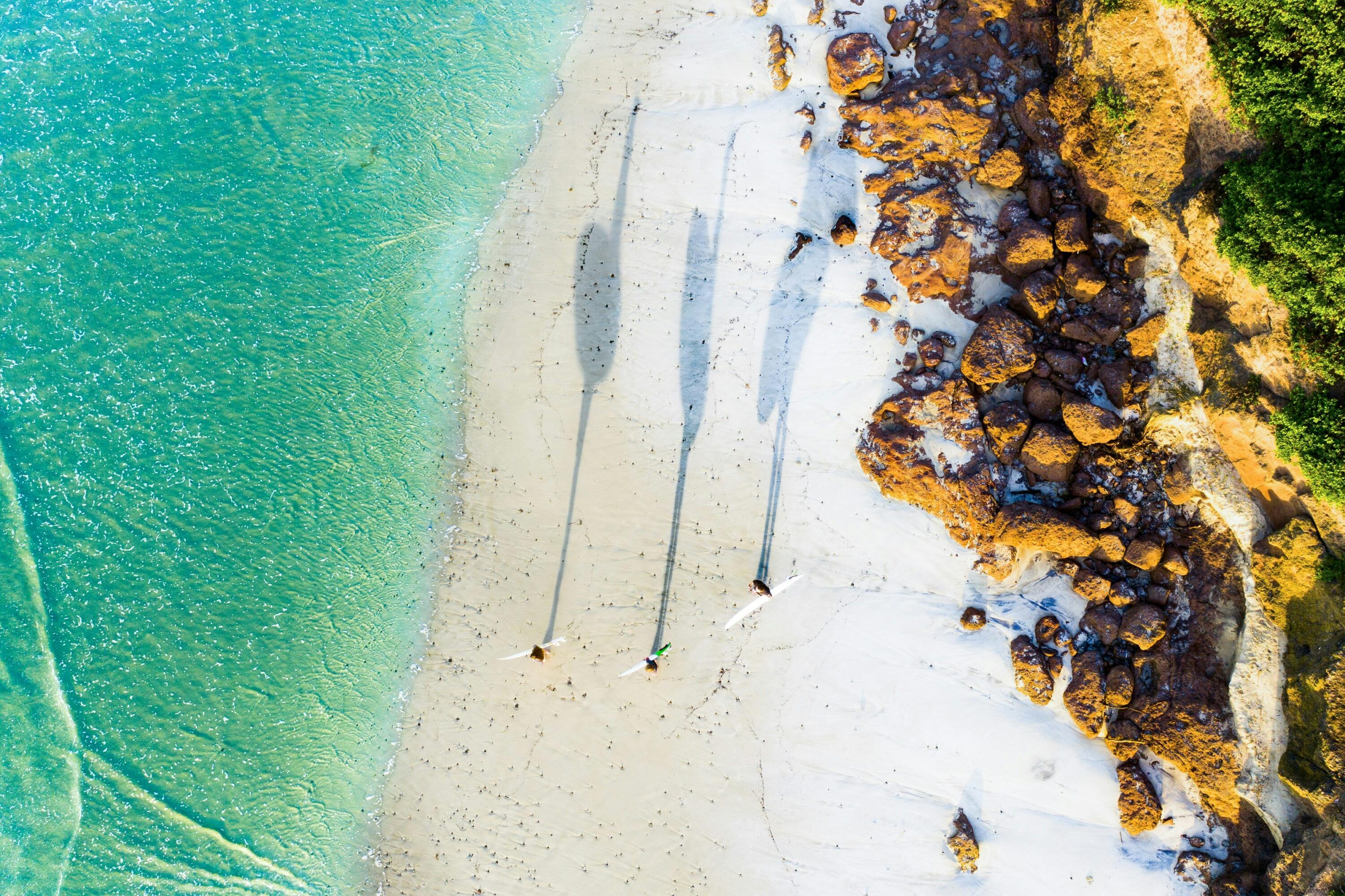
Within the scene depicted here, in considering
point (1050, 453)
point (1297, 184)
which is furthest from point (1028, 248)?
point (1050, 453)

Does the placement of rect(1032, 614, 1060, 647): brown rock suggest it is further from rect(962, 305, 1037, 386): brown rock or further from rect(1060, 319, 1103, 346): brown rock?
rect(1060, 319, 1103, 346): brown rock

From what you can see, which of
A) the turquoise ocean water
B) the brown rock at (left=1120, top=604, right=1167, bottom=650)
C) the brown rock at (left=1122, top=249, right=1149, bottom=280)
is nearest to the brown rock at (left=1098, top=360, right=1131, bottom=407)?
the brown rock at (left=1122, top=249, right=1149, bottom=280)

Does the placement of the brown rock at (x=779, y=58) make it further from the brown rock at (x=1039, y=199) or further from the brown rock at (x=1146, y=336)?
the brown rock at (x=1146, y=336)

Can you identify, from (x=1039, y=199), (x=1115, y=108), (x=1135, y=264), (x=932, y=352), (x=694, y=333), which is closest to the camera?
(x=1115, y=108)

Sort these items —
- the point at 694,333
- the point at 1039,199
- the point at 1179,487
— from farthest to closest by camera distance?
the point at 694,333 < the point at 1039,199 < the point at 1179,487

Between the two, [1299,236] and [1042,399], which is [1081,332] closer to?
[1042,399]

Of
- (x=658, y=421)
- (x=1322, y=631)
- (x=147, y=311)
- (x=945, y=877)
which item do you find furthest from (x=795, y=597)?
(x=147, y=311)
